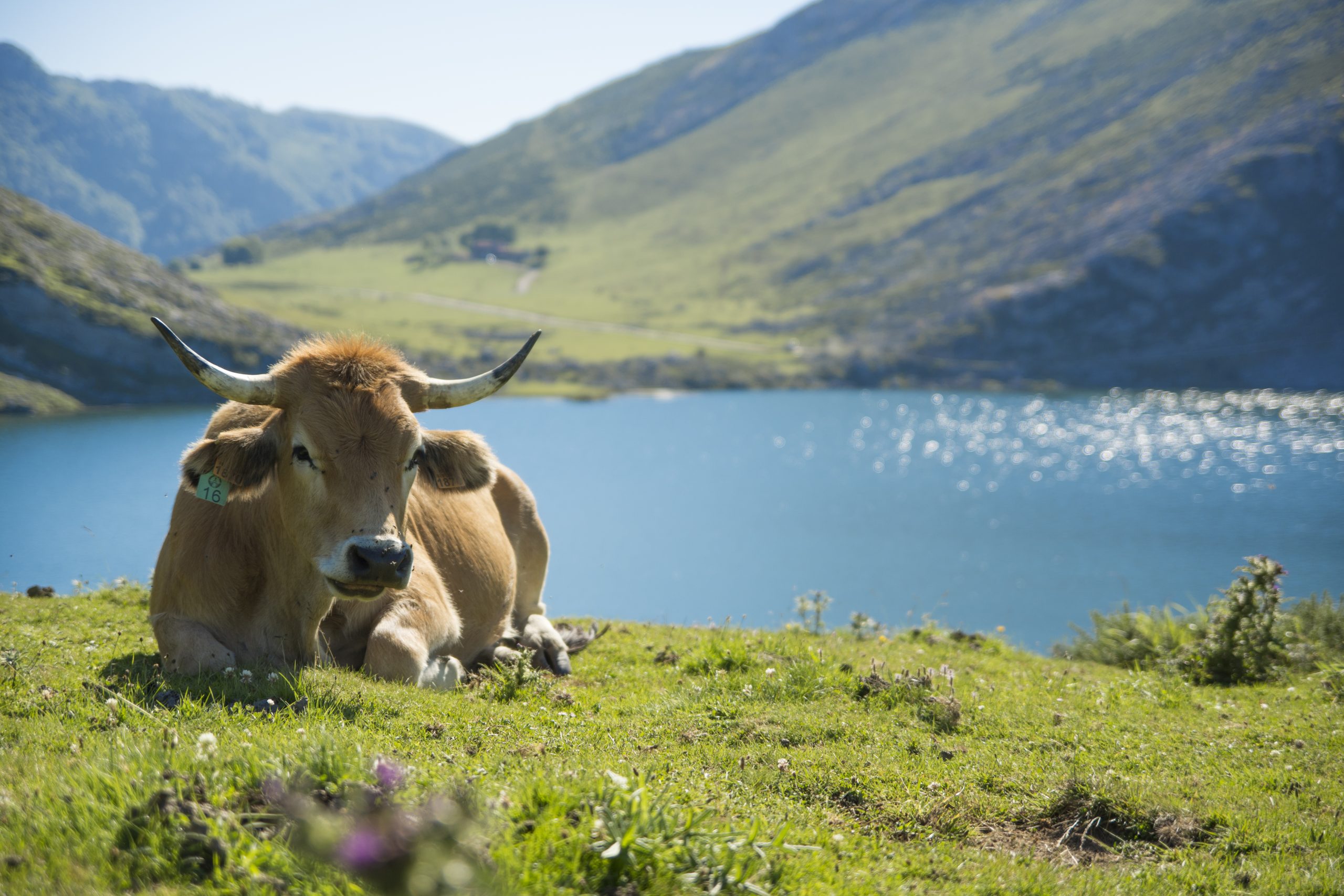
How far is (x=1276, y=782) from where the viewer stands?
5766mm

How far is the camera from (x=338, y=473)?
573 centimetres

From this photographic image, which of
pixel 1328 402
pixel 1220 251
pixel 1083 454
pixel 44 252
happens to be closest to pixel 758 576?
pixel 1083 454

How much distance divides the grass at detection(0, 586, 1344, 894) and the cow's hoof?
9.7 inches

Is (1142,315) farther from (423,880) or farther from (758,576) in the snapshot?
(423,880)

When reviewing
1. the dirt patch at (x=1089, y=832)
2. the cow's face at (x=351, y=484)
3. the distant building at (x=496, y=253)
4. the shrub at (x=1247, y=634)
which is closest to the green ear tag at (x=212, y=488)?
the cow's face at (x=351, y=484)

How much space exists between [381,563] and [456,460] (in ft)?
4.69

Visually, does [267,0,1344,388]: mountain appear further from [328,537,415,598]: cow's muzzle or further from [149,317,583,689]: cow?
[328,537,415,598]: cow's muzzle

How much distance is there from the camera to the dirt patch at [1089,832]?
4750mm

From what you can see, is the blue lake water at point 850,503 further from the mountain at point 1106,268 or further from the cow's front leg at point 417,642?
the mountain at point 1106,268

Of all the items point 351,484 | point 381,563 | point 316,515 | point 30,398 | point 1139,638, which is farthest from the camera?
point 30,398

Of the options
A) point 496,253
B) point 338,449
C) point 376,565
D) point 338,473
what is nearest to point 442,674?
point 376,565

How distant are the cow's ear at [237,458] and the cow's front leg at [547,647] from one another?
3.15 metres

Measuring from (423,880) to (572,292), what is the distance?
538 feet

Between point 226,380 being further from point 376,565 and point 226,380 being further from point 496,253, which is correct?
point 496,253
